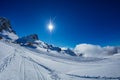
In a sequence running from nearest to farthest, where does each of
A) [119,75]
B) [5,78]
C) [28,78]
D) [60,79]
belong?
1. [5,78]
2. [28,78]
3. [60,79]
4. [119,75]

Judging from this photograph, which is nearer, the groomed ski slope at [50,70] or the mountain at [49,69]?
the groomed ski slope at [50,70]

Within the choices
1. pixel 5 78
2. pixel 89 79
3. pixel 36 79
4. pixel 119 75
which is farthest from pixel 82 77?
pixel 5 78

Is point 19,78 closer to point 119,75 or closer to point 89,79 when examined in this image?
point 89,79

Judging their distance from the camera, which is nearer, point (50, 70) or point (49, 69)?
point (50, 70)

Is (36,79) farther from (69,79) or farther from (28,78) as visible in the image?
(69,79)

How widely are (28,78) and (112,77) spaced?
10169 mm

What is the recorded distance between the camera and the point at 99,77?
55.9 ft

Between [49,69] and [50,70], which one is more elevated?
[49,69]

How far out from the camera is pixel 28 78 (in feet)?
47.0

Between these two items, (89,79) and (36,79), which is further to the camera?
(89,79)

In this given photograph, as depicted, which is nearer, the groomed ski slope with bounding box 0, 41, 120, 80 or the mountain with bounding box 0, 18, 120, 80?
the groomed ski slope with bounding box 0, 41, 120, 80

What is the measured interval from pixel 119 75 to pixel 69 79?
6.47 metres

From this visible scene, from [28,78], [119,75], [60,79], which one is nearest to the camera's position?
[28,78]

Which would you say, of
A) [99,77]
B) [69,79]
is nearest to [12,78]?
[69,79]
